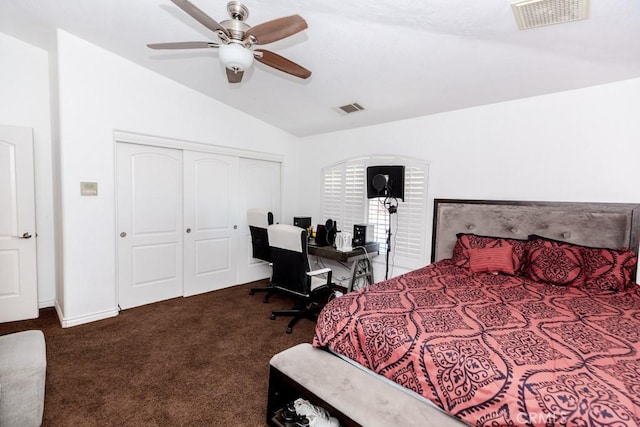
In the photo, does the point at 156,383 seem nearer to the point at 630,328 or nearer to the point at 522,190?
the point at 630,328

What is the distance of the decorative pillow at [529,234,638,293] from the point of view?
7.38 ft

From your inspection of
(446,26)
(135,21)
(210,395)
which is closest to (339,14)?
(446,26)

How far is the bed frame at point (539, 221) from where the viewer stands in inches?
96.9

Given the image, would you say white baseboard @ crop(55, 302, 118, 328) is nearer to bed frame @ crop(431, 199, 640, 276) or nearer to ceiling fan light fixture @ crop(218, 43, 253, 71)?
ceiling fan light fixture @ crop(218, 43, 253, 71)

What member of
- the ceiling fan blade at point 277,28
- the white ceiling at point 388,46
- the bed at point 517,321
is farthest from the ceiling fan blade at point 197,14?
the bed at point 517,321

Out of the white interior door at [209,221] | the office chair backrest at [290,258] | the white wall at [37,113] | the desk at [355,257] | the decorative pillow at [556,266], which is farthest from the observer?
the white interior door at [209,221]

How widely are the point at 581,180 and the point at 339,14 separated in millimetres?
2504

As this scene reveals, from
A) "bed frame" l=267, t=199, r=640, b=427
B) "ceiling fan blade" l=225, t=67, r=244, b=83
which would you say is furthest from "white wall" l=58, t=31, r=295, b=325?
"bed frame" l=267, t=199, r=640, b=427

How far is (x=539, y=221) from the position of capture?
282cm

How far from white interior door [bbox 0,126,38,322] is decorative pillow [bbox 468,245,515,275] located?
4537mm

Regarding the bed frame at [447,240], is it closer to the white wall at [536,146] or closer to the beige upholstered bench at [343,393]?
A: the beige upholstered bench at [343,393]

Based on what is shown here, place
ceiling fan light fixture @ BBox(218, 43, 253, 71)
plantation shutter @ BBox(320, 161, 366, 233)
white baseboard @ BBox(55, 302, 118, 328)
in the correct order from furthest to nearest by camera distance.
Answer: plantation shutter @ BBox(320, 161, 366, 233) < white baseboard @ BBox(55, 302, 118, 328) < ceiling fan light fixture @ BBox(218, 43, 253, 71)

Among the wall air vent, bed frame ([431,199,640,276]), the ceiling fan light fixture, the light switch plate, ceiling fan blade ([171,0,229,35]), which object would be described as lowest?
bed frame ([431,199,640,276])

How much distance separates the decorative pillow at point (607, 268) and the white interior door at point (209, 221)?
3.91m
